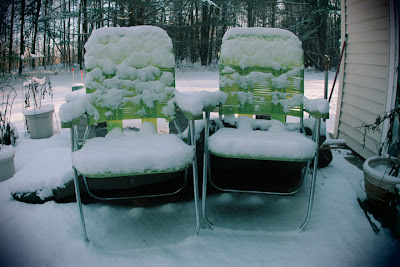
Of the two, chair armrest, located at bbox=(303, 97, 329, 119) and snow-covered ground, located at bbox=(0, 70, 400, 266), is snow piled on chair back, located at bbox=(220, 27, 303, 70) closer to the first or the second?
chair armrest, located at bbox=(303, 97, 329, 119)

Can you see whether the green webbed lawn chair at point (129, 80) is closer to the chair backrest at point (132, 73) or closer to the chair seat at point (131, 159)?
the chair backrest at point (132, 73)

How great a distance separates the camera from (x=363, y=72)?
3186mm

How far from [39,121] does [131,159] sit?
2.89 metres

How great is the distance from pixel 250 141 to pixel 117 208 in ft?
3.46

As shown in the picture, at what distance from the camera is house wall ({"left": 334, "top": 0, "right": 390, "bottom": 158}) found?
2.80m

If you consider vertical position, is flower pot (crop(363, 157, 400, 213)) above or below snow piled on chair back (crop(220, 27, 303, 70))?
below

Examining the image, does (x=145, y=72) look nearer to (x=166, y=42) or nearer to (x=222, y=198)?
(x=166, y=42)

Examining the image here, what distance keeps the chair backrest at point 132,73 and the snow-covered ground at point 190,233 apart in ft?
1.97

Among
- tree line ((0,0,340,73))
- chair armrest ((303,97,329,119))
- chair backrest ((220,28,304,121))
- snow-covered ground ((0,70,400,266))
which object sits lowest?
snow-covered ground ((0,70,400,266))

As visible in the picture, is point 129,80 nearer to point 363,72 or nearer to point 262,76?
point 262,76

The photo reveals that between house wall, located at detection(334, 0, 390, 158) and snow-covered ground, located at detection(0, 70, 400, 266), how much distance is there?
1112mm

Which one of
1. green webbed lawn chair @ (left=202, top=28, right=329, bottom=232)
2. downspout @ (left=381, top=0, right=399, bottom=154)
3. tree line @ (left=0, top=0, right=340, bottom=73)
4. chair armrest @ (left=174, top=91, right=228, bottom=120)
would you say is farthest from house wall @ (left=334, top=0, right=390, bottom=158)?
tree line @ (left=0, top=0, right=340, bottom=73)

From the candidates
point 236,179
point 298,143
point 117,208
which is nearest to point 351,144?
point 236,179

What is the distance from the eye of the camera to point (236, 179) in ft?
7.34
